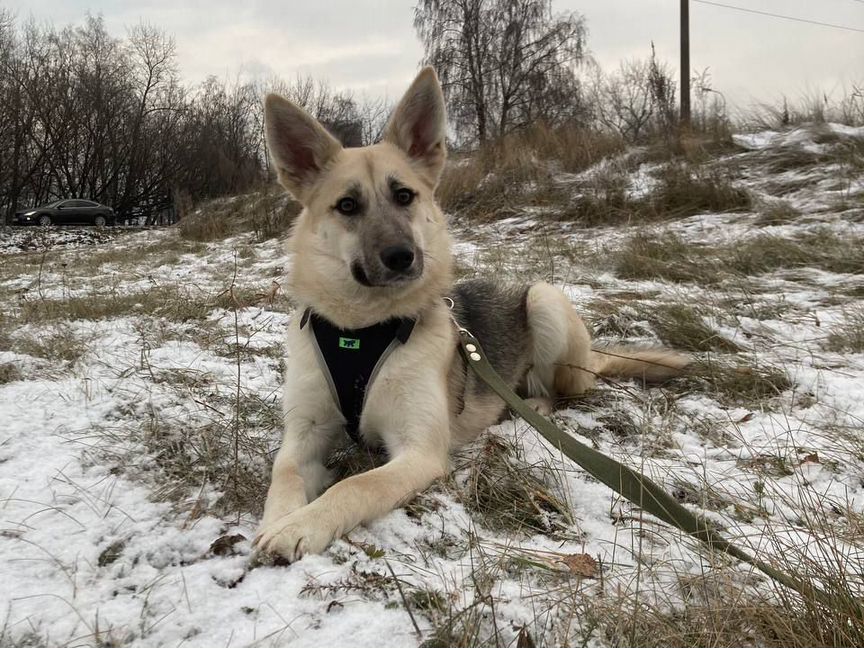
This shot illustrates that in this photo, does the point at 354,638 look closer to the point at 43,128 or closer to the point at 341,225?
the point at 341,225

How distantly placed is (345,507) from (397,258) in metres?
1.02

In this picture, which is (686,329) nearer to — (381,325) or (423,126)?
(423,126)

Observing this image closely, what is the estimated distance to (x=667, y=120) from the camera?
486 inches

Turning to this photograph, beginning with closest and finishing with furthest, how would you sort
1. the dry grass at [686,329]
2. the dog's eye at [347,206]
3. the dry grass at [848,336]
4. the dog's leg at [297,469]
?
the dog's leg at [297,469]
the dog's eye at [347,206]
the dry grass at [848,336]
the dry grass at [686,329]

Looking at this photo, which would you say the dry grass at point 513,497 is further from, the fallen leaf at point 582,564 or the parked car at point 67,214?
the parked car at point 67,214

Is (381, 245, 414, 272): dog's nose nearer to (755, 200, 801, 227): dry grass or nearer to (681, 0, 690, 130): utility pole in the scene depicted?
(755, 200, 801, 227): dry grass

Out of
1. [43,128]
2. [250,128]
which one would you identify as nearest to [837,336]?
[43,128]

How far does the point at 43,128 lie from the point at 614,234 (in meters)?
36.4

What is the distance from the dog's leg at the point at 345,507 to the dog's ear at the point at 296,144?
1.53 metres

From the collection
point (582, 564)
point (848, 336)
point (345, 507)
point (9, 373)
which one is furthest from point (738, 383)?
point (9, 373)

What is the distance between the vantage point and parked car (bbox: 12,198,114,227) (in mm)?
29266

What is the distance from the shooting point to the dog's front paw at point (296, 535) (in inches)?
59.4

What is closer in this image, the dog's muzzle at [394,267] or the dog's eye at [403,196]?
the dog's muzzle at [394,267]

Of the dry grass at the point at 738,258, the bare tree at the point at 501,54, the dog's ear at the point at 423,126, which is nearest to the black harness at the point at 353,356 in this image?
the dog's ear at the point at 423,126
